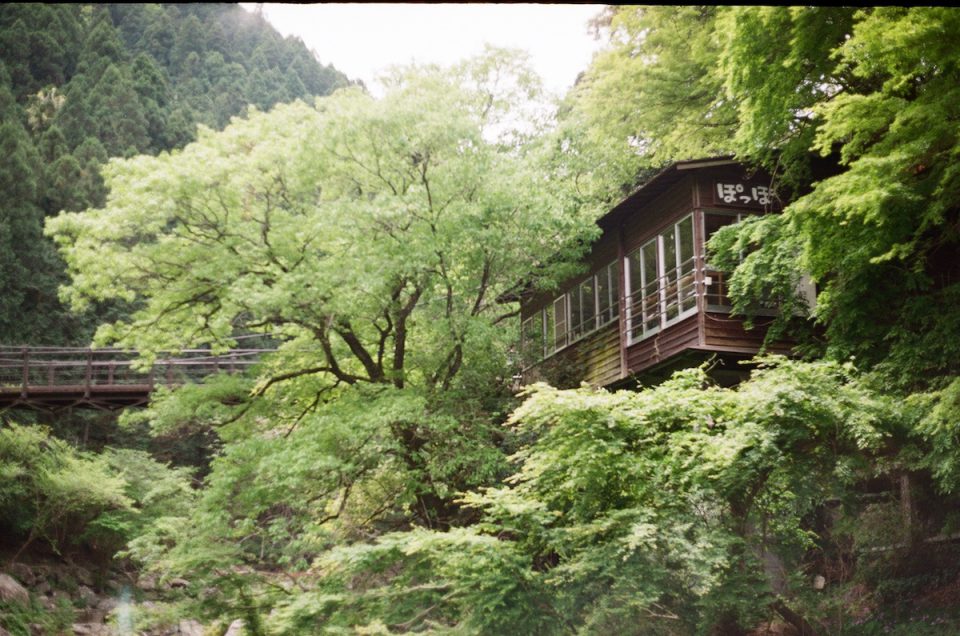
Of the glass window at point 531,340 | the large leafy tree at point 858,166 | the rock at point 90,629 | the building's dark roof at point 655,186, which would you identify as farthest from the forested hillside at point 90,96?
the large leafy tree at point 858,166

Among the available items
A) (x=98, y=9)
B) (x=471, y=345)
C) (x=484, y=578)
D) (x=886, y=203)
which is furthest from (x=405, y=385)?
(x=98, y=9)

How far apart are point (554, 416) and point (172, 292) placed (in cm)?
672

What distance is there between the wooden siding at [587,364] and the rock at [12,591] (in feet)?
41.7

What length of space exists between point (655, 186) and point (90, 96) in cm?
1966

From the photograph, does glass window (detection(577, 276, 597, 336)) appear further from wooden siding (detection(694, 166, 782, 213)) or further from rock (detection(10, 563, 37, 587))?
rock (detection(10, 563, 37, 587))

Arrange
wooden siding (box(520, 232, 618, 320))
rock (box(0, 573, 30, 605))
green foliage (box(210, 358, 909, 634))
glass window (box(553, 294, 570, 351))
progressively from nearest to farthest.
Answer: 1. green foliage (box(210, 358, 909, 634))
2. wooden siding (box(520, 232, 618, 320))
3. glass window (box(553, 294, 570, 351))
4. rock (box(0, 573, 30, 605))

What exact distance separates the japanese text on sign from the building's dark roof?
377mm

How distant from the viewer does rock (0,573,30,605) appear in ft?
61.9

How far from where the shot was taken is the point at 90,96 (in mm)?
25578

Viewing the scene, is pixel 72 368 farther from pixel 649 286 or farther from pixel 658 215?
pixel 658 215

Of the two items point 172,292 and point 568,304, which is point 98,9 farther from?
point 568,304

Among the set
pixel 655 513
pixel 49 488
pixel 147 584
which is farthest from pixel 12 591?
pixel 655 513

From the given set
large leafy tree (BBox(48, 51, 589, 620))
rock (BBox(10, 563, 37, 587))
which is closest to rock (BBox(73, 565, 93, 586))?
rock (BBox(10, 563, 37, 587))

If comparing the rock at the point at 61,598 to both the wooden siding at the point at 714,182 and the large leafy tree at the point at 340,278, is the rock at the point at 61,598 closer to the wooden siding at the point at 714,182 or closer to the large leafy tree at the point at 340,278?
the large leafy tree at the point at 340,278
